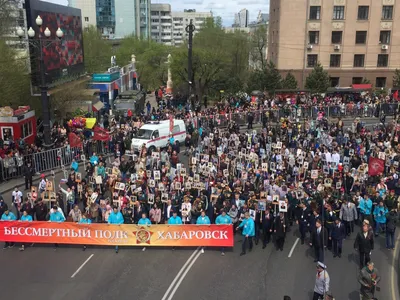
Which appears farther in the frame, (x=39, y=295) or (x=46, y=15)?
(x=46, y=15)

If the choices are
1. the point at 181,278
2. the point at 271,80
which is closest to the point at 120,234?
the point at 181,278

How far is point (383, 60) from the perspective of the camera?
180 feet

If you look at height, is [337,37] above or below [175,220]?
above

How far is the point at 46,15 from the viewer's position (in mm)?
29734

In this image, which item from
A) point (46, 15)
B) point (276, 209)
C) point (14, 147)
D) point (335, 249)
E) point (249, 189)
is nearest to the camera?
point (335, 249)

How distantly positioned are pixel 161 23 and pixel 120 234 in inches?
5849

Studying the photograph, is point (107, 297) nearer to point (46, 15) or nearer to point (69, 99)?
point (46, 15)

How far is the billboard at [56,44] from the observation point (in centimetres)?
2801

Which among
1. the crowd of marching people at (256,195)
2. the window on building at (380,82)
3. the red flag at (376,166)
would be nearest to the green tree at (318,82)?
the window on building at (380,82)

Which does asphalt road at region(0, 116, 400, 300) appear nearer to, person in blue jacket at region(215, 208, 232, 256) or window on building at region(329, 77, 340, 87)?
person in blue jacket at region(215, 208, 232, 256)

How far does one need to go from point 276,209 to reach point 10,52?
2224cm

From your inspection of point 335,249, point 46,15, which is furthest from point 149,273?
point 46,15

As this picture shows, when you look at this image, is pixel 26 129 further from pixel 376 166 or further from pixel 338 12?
pixel 338 12

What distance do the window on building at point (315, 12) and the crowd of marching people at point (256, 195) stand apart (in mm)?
30686
